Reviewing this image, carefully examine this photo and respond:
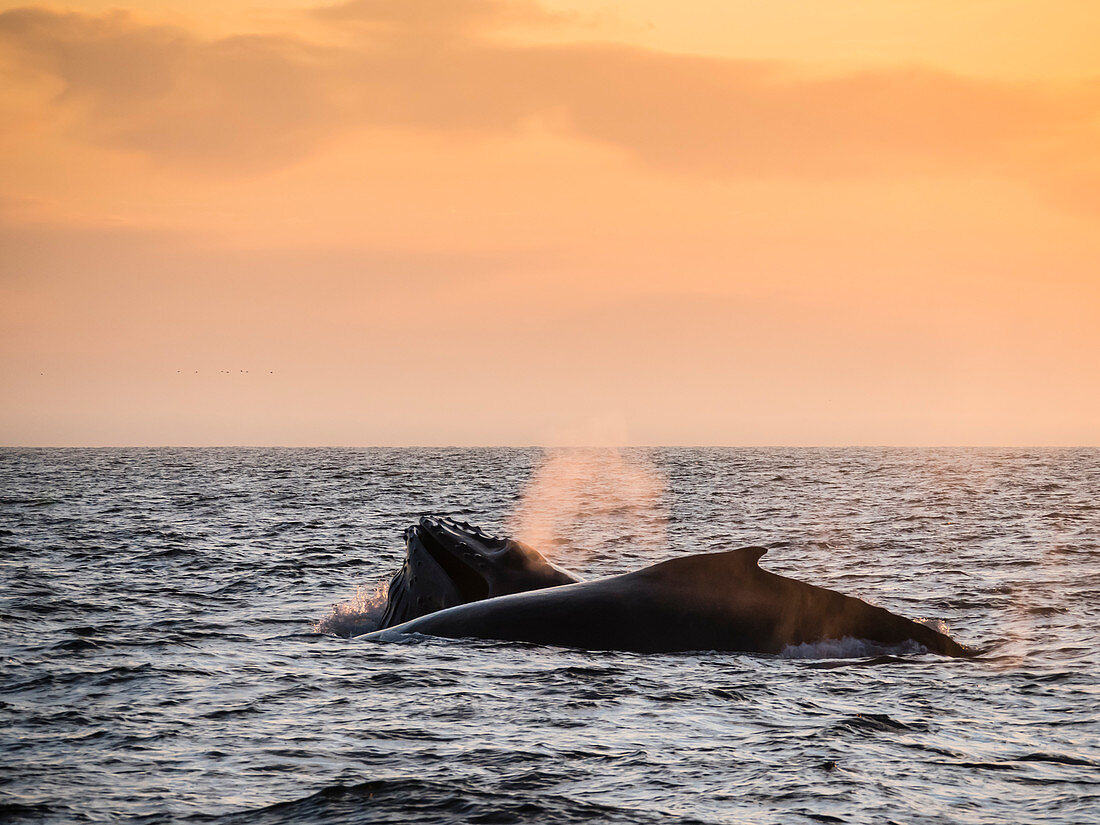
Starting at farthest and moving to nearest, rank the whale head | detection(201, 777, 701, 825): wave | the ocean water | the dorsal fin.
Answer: the whale head < the dorsal fin < the ocean water < detection(201, 777, 701, 825): wave

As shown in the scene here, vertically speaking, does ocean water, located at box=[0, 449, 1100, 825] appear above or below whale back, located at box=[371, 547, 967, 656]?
below

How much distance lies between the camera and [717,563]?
34.6 ft

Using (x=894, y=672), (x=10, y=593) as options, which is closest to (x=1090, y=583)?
(x=894, y=672)

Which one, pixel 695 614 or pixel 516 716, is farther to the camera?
pixel 695 614

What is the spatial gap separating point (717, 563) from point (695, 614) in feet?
1.74

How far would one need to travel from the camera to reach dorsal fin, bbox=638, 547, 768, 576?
10430mm

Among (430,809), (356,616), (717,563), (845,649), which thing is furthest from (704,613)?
(356,616)

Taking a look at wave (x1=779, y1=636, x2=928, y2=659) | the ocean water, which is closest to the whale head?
the ocean water

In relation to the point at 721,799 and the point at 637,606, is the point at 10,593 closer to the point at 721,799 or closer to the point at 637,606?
the point at 637,606

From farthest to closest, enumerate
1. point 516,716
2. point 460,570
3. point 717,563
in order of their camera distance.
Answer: point 460,570, point 717,563, point 516,716

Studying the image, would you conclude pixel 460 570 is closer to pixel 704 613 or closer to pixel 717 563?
pixel 704 613

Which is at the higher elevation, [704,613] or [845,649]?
[704,613]

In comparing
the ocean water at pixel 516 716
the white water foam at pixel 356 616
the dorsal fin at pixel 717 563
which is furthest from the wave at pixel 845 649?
the white water foam at pixel 356 616

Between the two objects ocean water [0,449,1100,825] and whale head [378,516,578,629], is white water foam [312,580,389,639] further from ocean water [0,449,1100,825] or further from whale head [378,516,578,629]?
whale head [378,516,578,629]
